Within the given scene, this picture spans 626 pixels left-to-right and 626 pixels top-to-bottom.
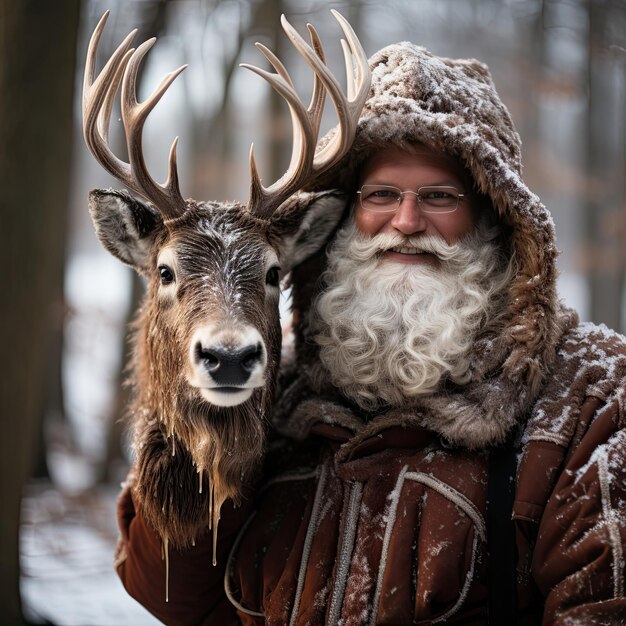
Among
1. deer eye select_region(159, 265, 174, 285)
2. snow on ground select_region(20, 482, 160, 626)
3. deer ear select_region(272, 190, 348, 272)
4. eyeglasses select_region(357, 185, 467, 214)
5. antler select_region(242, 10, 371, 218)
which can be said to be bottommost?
snow on ground select_region(20, 482, 160, 626)

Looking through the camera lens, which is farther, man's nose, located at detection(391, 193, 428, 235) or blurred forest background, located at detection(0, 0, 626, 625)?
blurred forest background, located at detection(0, 0, 626, 625)

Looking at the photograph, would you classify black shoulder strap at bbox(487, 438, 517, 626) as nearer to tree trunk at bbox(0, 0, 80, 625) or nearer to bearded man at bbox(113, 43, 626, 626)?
bearded man at bbox(113, 43, 626, 626)

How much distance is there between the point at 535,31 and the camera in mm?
10695

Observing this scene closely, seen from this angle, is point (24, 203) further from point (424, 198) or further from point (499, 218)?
point (499, 218)

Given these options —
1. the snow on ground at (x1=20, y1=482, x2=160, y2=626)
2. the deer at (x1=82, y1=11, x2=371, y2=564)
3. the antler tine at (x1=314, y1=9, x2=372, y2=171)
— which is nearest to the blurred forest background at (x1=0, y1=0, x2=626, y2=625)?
the snow on ground at (x1=20, y1=482, x2=160, y2=626)

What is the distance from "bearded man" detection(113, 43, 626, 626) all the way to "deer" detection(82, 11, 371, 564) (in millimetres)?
207

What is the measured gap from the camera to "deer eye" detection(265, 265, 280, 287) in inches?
116

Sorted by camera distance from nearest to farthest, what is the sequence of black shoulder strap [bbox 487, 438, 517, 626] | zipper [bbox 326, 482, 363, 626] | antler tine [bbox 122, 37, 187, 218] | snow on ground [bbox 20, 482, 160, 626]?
black shoulder strap [bbox 487, 438, 517, 626] < zipper [bbox 326, 482, 363, 626] < antler tine [bbox 122, 37, 187, 218] < snow on ground [bbox 20, 482, 160, 626]

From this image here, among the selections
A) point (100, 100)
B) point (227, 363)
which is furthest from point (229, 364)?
point (100, 100)

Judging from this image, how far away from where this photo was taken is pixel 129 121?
292cm

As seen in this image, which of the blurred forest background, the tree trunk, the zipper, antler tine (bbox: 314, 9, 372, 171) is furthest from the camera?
the blurred forest background

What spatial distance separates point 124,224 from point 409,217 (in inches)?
49.8

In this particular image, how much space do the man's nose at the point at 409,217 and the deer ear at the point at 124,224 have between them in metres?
1.05

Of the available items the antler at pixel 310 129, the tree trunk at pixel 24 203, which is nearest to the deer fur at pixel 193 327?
the antler at pixel 310 129
